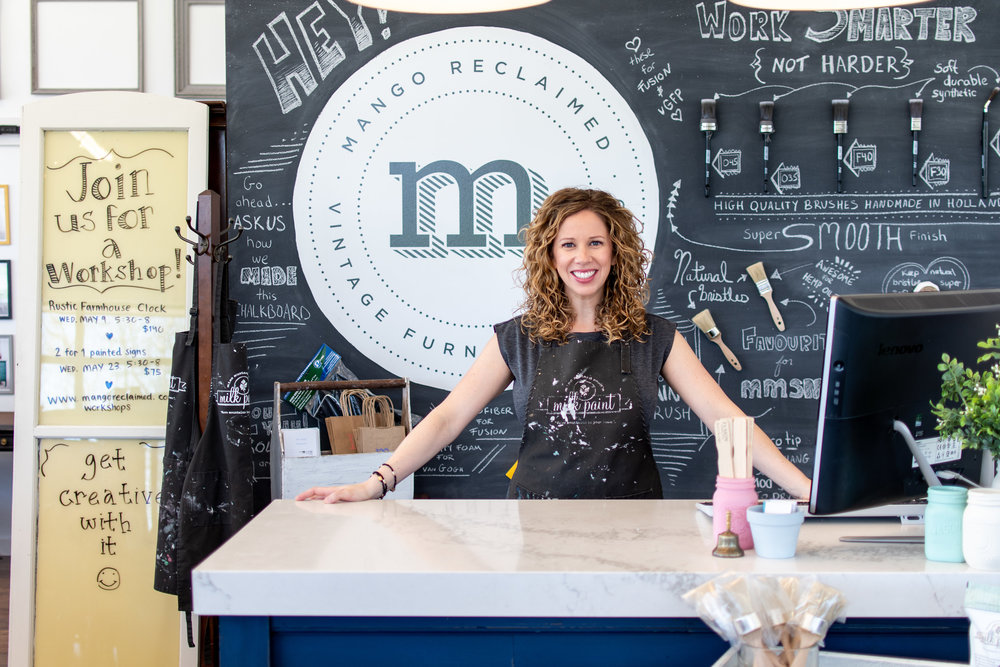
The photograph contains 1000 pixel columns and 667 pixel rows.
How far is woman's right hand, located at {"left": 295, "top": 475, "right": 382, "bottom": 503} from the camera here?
Result: 1.88 m

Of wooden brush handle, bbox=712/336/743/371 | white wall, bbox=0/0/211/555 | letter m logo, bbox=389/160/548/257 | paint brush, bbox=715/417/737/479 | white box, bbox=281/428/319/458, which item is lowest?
white box, bbox=281/428/319/458

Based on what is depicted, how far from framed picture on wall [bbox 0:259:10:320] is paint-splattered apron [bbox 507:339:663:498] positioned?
3.66 m

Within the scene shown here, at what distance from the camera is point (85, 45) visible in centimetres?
461

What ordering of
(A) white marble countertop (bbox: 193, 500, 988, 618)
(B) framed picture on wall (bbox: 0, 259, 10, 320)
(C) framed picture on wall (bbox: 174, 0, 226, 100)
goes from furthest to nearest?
(B) framed picture on wall (bbox: 0, 259, 10, 320) < (C) framed picture on wall (bbox: 174, 0, 226, 100) < (A) white marble countertop (bbox: 193, 500, 988, 618)

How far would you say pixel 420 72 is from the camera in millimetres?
3291

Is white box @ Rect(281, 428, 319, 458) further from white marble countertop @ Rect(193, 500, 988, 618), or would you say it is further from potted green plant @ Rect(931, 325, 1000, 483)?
potted green plant @ Rect(931, 325, 1000, 483)

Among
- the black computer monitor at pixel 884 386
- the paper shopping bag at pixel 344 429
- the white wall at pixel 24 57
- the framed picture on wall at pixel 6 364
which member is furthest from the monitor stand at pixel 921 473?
the framed picture on wall at pixel 6 364

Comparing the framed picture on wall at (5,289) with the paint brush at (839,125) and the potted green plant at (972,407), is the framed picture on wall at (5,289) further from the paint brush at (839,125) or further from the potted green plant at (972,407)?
the potted green plant at (972,407)

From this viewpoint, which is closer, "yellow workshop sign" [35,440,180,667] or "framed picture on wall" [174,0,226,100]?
"yellow workshop sign" [35,440,180,667]

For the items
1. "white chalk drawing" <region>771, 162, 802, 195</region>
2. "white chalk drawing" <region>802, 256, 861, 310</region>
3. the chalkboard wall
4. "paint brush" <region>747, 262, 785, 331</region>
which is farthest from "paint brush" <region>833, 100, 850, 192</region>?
"paint brush" <region>747, 262, 785, 331</region>

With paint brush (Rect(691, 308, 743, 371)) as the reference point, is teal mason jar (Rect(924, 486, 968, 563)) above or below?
below

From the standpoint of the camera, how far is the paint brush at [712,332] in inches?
127

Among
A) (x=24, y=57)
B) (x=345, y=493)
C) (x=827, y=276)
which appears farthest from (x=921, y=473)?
(x=24, y=57)

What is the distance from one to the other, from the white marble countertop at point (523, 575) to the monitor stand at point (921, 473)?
3 cm
